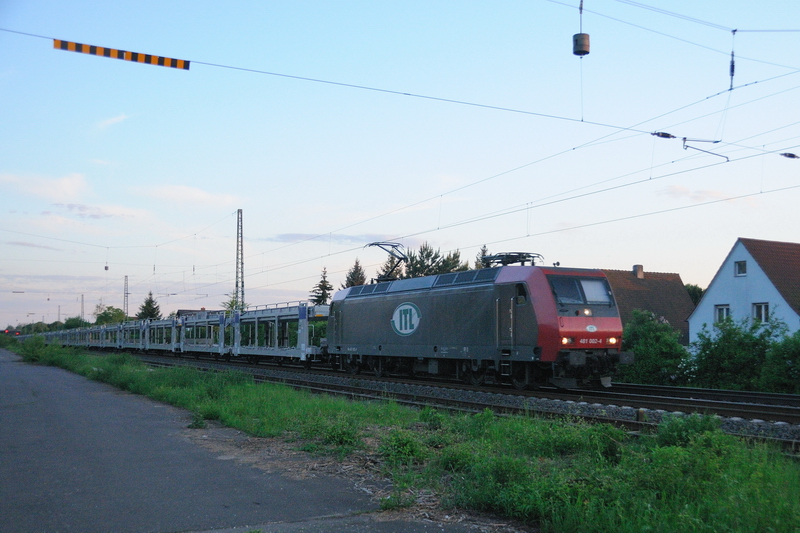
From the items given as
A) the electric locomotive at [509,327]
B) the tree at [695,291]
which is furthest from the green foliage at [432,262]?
the electric locomotive at [509,327]

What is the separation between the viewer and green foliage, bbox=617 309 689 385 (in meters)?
21.5

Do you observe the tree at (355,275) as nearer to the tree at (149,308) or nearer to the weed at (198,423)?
the tree at (149,308)

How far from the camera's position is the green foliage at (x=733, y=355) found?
19.6 m

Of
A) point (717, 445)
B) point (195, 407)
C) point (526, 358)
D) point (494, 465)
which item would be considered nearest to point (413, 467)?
point (494, 465)

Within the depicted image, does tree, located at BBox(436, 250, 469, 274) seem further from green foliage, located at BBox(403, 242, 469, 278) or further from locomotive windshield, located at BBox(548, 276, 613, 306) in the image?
locomotive windshield, located at BBox(548, 276, 613, 306)

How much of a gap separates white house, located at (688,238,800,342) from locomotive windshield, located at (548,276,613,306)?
57.3 ft

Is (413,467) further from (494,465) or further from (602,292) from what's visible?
(602,292)

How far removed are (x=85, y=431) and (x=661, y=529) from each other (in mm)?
9765

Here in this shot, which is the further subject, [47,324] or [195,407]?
[47,324]

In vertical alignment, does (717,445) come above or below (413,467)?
above

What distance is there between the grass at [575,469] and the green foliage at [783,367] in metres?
10.7

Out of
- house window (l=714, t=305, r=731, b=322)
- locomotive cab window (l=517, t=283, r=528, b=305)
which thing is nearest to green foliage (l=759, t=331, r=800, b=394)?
locomotive cab window (l=517, t=283, r=528, b=305)

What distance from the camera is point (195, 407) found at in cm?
1417

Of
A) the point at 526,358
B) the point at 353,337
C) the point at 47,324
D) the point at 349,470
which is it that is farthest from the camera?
the point at 47,324
